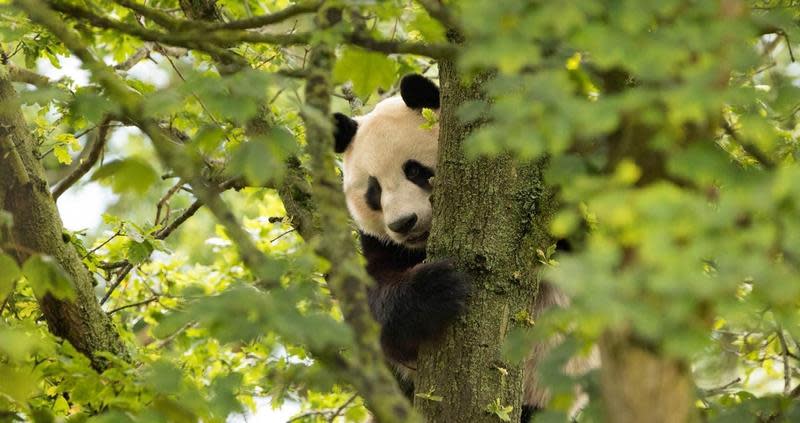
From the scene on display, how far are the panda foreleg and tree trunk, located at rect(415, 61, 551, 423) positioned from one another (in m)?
0.06

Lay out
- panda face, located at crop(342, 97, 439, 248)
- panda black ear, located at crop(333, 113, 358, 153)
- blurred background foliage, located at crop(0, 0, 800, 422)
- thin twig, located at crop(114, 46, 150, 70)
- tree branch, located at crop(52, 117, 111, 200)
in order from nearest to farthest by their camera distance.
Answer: blurred background foliage, located at crop(0, 0, 800, 422), tree branch, located at crop(52, 117, 111, 200), panda face, located at crop(342, 97, 439, 248), thin twig, located at crop(114, 46, 150, 70), panda black ear, located at crop(333, 113, 358, 153)

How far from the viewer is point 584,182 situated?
2.23 metres

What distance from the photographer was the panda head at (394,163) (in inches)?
226

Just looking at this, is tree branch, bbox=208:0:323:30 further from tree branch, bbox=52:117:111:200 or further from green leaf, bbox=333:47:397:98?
tree branch, bbox=52:117:111:200

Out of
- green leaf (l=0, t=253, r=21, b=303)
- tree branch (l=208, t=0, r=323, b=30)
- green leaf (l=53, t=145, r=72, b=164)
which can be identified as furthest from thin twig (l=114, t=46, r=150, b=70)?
green leaf (l=0, t=253, r=21, b=303)

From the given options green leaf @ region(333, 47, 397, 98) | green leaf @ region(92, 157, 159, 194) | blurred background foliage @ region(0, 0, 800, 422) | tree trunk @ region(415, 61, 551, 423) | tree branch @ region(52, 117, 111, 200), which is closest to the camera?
blurred background foliage @ region(0, 0, 800, 422)

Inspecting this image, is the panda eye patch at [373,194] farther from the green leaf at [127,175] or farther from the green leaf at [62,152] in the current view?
the green leaf at [127,175]

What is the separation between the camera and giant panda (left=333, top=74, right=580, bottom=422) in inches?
207

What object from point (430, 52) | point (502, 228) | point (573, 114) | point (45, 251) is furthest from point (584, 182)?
point (45, 251)

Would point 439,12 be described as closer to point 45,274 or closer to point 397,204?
point 45,274

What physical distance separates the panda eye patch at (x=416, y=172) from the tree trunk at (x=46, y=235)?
1.99m

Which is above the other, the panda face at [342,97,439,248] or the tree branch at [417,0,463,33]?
the tree branch at [417,0,463,33]

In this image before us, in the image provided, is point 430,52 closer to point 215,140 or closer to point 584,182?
point 215,140

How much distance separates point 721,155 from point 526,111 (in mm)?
544
